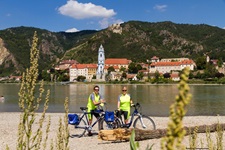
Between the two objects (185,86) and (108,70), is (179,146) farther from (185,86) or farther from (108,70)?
(108,70)

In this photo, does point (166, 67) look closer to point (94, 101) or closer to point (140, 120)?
point (140, 120)

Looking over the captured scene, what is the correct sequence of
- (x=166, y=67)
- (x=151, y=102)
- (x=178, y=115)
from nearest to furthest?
(x=178, y=115)
(x=151, y=102)
(x=166, y=67)

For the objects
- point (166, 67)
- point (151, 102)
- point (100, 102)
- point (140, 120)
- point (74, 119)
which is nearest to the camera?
point (100, 102)

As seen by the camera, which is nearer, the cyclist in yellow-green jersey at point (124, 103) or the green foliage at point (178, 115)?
the green foliage at point (178, 115)

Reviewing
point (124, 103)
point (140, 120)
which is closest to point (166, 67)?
point (140, 120)

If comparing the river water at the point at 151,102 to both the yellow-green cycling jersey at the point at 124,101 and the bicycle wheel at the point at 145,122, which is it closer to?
the yellow-green cycling jersey at the point at 124,101

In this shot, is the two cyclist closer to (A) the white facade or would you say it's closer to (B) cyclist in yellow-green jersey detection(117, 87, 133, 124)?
(B) cyclist in yellow-green jersey detection(117, 87, 133, 124)

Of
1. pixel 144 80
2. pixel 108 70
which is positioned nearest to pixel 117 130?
pixel 144 80

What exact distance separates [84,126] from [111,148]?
7.54 feet

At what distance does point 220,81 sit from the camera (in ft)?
441

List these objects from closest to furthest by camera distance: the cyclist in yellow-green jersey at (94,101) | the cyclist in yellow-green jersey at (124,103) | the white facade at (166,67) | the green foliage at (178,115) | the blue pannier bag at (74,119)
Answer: the green foliage at (178,115), the cyclist in yellow-green jersey at (94,101), the blue pannier bag at (74,119), the cyclist in yellow-green jersey at (124,103), the white facade at (166,67)

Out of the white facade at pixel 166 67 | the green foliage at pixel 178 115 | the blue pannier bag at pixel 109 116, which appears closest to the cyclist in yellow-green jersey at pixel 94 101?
the blue pannier bag at pixel 109 116

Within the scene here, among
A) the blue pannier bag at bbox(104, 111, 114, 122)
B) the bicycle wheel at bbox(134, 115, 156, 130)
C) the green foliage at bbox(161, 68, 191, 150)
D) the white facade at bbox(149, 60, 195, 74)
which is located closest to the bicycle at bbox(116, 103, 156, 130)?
the bicycle wheel at bbox(134, 115, 156, 130)

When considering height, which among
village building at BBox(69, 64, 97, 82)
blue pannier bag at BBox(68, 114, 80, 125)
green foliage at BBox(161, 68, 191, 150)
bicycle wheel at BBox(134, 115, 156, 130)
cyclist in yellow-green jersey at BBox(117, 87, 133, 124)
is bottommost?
bicycle wheel at BBox(134, 115, 156, 130)
